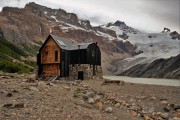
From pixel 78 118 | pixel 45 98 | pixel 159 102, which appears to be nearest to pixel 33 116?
pixel 78 118

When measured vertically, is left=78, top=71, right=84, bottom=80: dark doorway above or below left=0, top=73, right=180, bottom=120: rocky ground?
above

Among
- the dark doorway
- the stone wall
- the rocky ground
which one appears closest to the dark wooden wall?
the stone wall

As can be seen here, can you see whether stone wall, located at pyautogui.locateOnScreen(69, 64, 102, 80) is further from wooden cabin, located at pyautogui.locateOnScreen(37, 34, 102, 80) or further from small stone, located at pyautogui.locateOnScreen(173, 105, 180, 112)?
small stone, located at pyautogui.locateOnScreen(173, 105, 180, 112)

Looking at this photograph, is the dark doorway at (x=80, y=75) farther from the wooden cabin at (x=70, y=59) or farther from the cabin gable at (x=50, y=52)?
the cabin gable at (x=50, y=52)

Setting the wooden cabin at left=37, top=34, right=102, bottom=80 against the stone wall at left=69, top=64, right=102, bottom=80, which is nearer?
the stone wall at left=69, top=64, right=102, bottom=80

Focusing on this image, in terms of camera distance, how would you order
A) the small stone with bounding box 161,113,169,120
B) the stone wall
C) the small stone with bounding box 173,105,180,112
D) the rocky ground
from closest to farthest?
the rocky ground, the small stone with bounding box 161,113,169,120, the small stone with bounding box 173,105,180,112, the stone wall

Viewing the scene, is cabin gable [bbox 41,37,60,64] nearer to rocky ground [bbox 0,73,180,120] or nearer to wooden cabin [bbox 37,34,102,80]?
wooden cabin [bbox 37,34,102,80]

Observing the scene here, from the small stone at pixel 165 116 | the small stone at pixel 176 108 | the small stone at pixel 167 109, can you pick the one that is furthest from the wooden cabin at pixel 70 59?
the small stone at pixel 165 116

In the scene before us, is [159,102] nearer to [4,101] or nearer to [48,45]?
[4,101]

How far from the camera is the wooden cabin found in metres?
Answer: 60.8

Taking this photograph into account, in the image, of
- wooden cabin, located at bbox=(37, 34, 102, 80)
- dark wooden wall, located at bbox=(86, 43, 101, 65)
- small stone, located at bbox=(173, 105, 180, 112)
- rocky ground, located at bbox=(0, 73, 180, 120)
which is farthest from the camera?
dark wooden wall, located at bbox=(86, 43, 101, 65)

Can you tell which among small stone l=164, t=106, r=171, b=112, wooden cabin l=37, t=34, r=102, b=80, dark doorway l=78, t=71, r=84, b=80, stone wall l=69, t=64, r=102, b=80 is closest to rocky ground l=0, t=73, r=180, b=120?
small stone l=164, t=106, r=171, b=112

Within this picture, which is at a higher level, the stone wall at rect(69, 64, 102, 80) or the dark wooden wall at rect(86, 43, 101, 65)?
the dark wooden wall at rect(86, 43, 101, 65)

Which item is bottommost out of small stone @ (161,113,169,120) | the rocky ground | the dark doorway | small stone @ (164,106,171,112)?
small stone @ (161,113,169,120)
